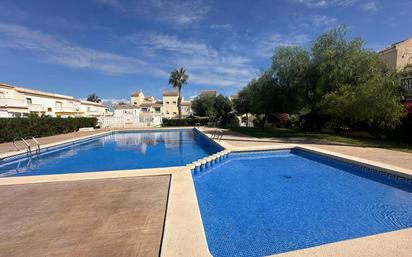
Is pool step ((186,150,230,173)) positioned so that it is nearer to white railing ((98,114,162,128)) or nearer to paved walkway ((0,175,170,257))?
paved walkway ((0,175,170,257))

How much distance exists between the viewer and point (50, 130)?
786 inches

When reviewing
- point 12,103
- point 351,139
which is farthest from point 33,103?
point 351,139

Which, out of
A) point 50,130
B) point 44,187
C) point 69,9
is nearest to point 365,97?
point 44,187

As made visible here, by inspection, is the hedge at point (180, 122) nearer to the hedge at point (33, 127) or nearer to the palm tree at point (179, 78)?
the palm tree at point (179, 78)

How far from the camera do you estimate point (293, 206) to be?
5.26 m

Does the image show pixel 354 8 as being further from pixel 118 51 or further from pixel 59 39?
pixel 118 51

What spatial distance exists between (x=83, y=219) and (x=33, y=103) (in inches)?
1378

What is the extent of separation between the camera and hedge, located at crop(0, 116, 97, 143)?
15250 mm

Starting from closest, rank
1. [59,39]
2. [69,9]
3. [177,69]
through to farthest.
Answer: [69,9], [59,39], [177,69]

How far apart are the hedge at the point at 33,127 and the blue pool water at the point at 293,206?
16.9 m

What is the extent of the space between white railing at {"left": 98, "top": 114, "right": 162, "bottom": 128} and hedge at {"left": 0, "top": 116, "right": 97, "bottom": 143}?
9460mm

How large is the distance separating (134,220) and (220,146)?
8863 millimetres

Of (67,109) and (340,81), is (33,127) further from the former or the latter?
(340,81)

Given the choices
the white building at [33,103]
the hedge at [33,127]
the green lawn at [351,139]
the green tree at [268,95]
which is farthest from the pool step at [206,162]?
the white building at [33,103]
